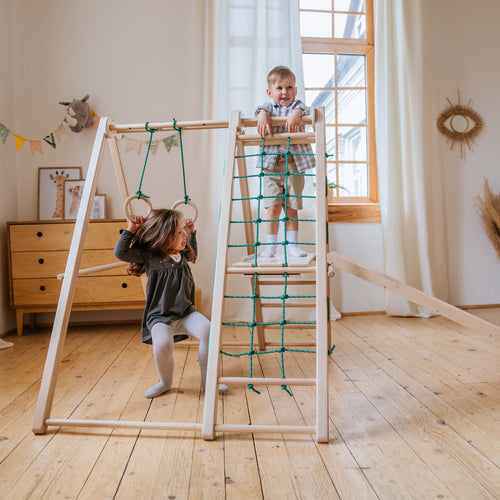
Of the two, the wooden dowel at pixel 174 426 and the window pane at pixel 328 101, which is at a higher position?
the window pane at pixel 328 101

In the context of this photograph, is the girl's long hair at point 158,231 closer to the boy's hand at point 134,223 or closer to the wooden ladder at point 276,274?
the boy's hand at point 134,223

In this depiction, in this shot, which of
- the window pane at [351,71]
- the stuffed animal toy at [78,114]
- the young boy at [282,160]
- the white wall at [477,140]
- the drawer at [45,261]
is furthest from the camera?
the window pane at [351,71]

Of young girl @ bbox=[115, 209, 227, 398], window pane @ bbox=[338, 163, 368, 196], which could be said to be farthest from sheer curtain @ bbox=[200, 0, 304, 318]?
young girl @ bbox=[115, 209, 227, 398]

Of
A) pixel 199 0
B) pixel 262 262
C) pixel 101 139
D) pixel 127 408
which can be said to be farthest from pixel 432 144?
pixel 127 408

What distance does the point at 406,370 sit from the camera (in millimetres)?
2209

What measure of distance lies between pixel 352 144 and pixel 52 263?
2471 mm

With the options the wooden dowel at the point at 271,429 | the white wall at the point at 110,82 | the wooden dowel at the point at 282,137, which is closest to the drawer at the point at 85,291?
the white wall at the point at 110,82

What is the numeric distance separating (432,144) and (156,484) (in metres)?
3.17

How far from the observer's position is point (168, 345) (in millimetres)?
1882

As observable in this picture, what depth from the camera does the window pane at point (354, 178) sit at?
3.87 meters

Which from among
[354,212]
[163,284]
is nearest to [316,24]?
[354,212]

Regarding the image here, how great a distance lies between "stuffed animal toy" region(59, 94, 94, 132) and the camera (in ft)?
10.8

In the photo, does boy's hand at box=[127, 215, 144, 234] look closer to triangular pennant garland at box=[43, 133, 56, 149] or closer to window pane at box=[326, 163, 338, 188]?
triangular pennant garland at box=[43, 133, 56, 149]

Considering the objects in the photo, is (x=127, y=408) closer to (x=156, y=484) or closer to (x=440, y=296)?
(x=156, y=484)
